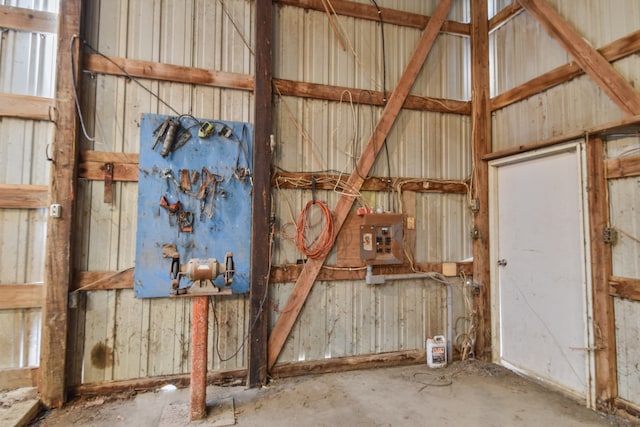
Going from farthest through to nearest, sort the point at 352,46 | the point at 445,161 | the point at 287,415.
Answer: the point at 445,161 → the point at 352,46 → the point at 287,415

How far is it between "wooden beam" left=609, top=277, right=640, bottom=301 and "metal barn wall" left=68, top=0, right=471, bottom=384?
1285 mm

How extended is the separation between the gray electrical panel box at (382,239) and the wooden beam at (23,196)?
269 centimetres

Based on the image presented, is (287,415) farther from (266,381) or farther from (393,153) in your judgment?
(393,153)

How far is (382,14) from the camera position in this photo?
3.32 meters

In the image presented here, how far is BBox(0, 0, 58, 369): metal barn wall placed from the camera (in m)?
2.41

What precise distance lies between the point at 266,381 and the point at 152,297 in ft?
4.03

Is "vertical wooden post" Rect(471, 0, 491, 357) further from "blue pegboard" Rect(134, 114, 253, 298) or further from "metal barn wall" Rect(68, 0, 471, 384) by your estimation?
"blue pegboard" Rect(134, 114, 253, 298)

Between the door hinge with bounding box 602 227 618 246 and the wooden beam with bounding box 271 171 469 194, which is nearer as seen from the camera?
the door hinge with bounding box 602 227 618 246

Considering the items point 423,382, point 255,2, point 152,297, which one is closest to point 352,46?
point 255,2

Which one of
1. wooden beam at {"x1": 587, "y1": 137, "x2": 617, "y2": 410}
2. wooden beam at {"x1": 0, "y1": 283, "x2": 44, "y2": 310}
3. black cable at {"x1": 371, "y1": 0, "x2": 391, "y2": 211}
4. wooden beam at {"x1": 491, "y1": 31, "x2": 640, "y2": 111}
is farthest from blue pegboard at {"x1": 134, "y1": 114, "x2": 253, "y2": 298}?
wooden beam at {"x1": 587, "y1": 137, "x2": 617, "y2": 410}

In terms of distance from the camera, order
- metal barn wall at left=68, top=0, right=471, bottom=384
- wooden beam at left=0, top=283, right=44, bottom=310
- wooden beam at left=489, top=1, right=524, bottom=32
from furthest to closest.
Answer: wooden beam at left=489, top=1, right=524, bottom=32
metal barn wall at left=68, top=0, right=471, bottom=384
wooden beam at left=0, top=283, right=44, bottom=310

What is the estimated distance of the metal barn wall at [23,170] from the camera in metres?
2.41

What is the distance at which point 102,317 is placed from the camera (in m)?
2.56

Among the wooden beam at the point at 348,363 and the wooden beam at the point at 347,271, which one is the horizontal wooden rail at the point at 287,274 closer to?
the wooden beam at the point at 347,271
